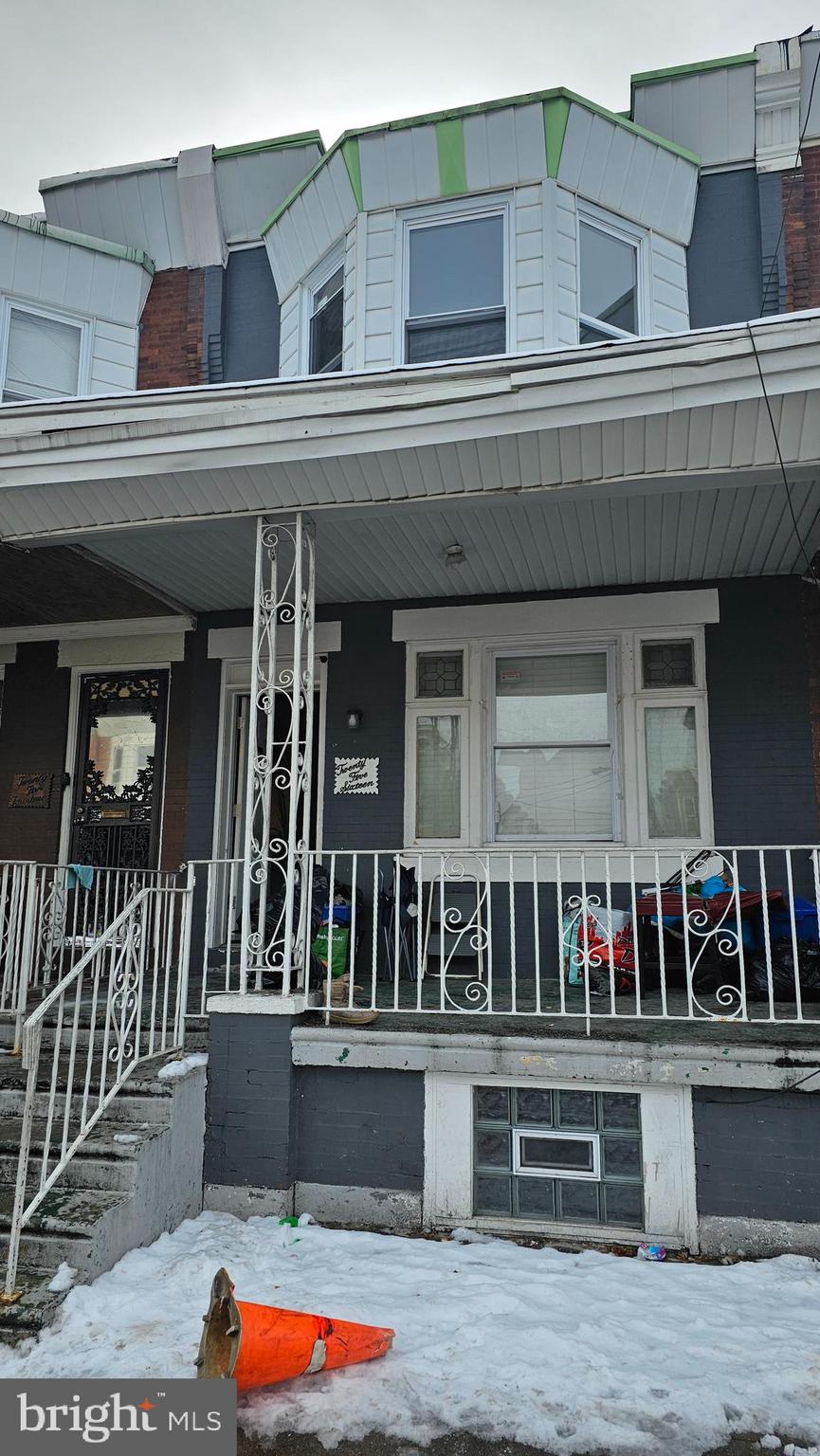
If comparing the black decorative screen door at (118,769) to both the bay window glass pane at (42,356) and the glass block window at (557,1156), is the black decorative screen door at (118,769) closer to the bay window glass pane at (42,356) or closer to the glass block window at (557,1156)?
the bay window glass pane at (42,356)

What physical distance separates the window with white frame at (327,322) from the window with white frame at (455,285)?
2.08 ft

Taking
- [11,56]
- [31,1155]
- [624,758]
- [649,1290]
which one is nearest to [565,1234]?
[649,1290]

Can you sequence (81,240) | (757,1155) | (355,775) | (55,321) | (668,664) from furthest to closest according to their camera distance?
1. (55,321)
2. (81,240)
3. (355,775)
4. (668,664)
5. (757,1155)

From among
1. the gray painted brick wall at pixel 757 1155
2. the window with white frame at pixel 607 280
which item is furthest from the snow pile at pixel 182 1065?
the window with white frame at pixel 607 280

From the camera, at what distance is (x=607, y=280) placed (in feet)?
22.4

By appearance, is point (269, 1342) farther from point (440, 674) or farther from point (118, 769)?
point (118, 769)

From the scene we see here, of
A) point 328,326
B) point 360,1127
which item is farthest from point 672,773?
point 328,326

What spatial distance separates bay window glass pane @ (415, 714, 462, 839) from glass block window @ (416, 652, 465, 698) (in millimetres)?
192

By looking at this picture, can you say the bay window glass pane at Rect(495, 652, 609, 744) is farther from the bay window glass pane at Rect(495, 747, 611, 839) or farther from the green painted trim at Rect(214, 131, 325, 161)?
the green painted trim at Rect(214, 131, 325, 161)

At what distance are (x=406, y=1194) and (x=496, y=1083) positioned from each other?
2.26 feet

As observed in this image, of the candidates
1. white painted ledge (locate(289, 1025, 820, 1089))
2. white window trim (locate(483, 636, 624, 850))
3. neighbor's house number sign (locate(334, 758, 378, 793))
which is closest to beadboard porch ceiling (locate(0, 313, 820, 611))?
white window trim (locate(483, 636, 624, 850))

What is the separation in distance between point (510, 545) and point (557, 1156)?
3.64 m

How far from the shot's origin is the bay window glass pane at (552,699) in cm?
686

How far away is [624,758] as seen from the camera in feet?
21.7
